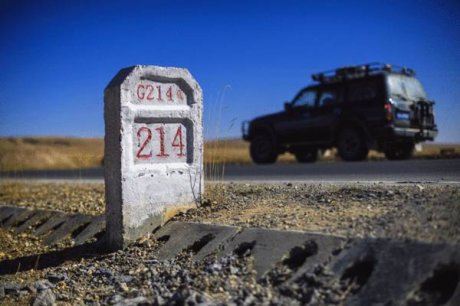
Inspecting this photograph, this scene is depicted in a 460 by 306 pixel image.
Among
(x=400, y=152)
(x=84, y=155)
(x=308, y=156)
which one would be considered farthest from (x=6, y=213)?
(x=400, y=152)

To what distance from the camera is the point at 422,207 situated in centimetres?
422

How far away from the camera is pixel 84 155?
8992 millimetres

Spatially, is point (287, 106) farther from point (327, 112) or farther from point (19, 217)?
point (19, 217)

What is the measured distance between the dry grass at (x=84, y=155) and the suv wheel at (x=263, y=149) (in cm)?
82

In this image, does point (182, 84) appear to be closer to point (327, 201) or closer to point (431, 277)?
point (327, 201)

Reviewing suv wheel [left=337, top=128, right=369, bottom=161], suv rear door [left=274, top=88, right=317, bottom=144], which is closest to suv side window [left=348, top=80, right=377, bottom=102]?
suv wheel [left=337, top=128, right=369, bottom=161]

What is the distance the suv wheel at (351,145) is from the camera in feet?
40.9

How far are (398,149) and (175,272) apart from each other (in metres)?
10.2

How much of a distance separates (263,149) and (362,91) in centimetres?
381

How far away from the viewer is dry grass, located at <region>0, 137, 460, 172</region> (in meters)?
7.18

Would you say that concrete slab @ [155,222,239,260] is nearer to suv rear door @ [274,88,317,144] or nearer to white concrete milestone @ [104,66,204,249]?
white concrete milestone @ [104,66,204,249]

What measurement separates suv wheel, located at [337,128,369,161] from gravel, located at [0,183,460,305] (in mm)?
6509

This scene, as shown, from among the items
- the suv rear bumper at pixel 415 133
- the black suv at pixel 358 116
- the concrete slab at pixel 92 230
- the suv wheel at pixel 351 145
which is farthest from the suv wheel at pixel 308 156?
the concrete slab at pixel 92 230

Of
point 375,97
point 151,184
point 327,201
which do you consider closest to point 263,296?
point 327,201
